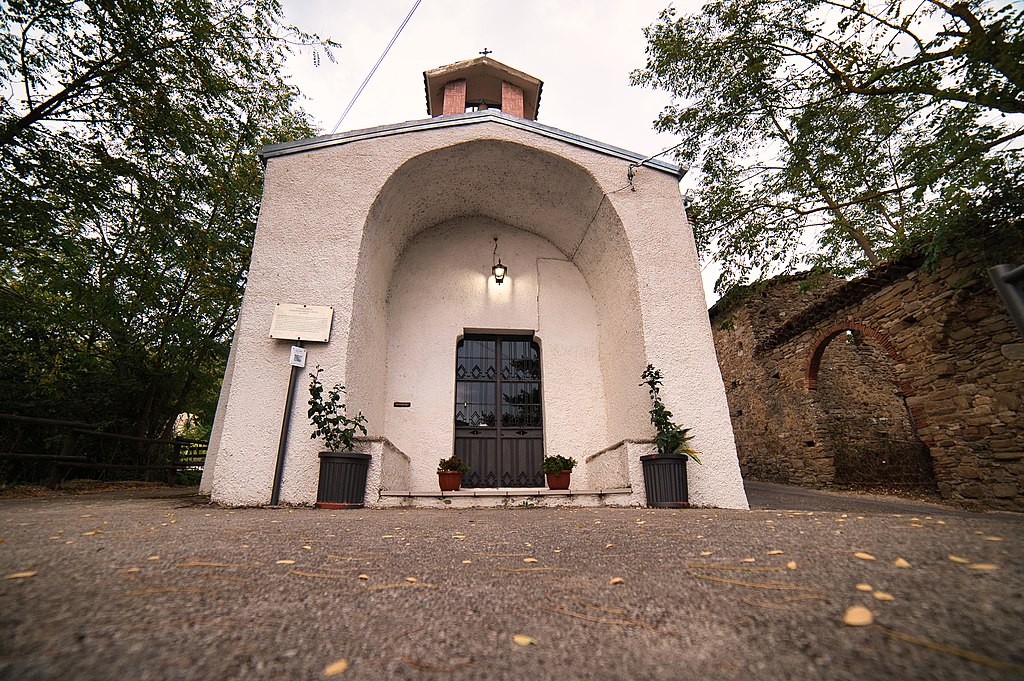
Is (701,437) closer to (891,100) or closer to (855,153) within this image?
(855,153)

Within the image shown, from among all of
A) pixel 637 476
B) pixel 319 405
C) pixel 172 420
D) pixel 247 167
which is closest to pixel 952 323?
pixel 637 476

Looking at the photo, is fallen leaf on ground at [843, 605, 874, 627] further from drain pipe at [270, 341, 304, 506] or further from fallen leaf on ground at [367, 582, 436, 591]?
drain pipe at [270, 341, 304, 506]

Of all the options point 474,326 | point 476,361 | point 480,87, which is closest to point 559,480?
point 476,361

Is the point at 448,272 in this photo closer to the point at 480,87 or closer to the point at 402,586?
the point at 480,87

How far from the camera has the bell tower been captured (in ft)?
26.0

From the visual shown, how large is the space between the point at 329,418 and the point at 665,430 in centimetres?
363

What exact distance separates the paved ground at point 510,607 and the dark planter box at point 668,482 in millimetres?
2124

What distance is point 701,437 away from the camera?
15.3ft

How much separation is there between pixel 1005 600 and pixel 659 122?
24.5 ft

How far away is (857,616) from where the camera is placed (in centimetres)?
109

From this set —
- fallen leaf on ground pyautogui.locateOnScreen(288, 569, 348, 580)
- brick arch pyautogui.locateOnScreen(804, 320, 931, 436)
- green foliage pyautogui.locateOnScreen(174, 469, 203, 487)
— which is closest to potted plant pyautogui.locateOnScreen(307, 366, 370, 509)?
fallen leaf on ground pyautogui.locateOnScreen(288, 569, 348, 580)

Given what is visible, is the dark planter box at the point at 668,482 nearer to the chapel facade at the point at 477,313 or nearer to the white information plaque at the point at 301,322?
the chapel facade at the point at 477,313

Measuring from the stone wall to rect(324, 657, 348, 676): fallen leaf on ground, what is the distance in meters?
7.43

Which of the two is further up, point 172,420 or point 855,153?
point 855,153
